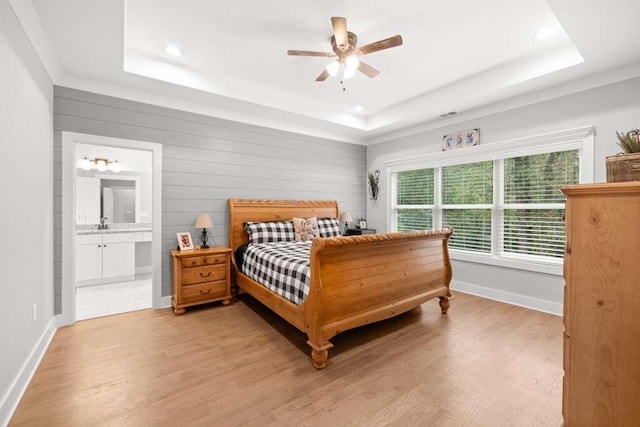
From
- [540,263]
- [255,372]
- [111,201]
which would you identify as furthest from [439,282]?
[111,201]

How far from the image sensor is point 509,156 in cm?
379

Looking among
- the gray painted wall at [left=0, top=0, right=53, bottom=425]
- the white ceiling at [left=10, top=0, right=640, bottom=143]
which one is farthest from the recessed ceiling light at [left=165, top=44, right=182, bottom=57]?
the gray painted wall at [left=0, top=0, right=53, bottom=425]

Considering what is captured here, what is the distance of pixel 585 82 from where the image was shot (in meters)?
3.15

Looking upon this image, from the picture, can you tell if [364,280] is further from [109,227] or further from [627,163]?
[109,227]

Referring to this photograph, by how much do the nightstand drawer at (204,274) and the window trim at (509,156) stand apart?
3.50m

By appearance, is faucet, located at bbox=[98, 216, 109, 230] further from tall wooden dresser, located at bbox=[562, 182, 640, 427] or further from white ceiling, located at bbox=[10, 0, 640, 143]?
tall wooden dresser, located at bbox=[562, 182, 640, 427]

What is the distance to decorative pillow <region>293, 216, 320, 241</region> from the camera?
4352 millimetres

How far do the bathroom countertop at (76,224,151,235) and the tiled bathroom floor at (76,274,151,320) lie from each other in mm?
893

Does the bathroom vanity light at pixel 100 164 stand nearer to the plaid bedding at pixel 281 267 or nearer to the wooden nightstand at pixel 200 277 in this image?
the wooden nightstand at pixel 200 277

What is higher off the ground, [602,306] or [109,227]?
[109,227]

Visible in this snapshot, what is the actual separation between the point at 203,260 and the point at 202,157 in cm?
145

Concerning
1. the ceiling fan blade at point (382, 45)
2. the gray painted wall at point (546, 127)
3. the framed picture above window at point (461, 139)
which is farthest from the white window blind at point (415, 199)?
the ceiling fan blade at point (382, 45)

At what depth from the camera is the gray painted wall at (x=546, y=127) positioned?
2955 mm

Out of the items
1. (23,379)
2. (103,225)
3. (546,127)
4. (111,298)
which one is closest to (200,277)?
(111,298)
